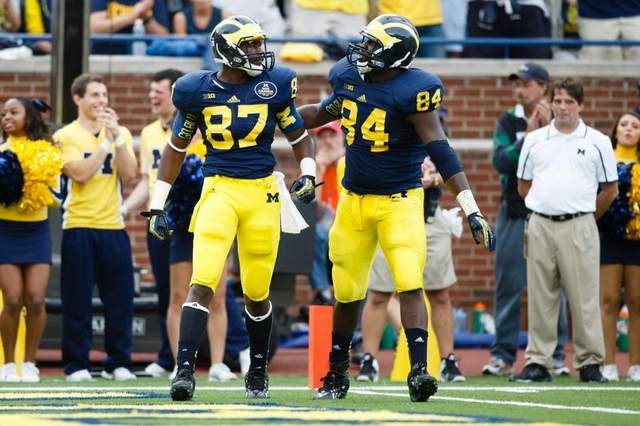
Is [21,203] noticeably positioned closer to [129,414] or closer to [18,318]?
[18,318]

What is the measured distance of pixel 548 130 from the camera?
12070 millimetres

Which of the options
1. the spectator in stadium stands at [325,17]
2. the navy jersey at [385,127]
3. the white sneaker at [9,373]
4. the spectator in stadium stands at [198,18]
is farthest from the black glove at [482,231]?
the spectator in stadium stands at [198,18]

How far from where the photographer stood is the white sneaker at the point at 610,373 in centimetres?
1222

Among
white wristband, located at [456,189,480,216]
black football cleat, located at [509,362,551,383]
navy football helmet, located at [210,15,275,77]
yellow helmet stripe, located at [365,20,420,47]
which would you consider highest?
yellow helmet stripe, located at [365,20,420,47]

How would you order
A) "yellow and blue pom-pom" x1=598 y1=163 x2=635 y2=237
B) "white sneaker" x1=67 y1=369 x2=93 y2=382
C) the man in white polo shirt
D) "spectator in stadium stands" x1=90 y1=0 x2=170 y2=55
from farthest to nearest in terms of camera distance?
"spectator in stadium stands" x1=90 y1=0 x2=170 y2=55 → "yellow and blue pom-pom" x1=598 y1=163 x2=635 y2=237 → "white sneaker" x1=67 y1=369 x2=93 y2=382 → the man in white polo shirt

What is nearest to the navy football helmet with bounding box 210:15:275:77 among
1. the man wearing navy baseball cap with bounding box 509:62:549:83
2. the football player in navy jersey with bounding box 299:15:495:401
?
the football player in navy jersey with bounding box 299:15:495:401

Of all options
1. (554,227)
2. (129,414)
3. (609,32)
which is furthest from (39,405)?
(609,32)

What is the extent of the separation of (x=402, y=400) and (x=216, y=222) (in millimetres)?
1460

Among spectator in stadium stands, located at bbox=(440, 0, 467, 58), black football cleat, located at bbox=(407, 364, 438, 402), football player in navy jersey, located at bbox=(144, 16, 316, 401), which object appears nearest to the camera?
black football cleat, located at bbox=(407, 364, 438, 402)

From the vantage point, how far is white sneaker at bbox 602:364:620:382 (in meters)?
12.2

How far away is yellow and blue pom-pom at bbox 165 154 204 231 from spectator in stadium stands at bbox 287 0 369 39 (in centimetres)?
499

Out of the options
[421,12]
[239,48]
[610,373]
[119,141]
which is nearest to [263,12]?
[421,12]

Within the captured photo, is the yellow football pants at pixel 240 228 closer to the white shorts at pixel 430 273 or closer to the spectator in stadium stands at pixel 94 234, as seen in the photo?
the white shorts at pixel 430 273

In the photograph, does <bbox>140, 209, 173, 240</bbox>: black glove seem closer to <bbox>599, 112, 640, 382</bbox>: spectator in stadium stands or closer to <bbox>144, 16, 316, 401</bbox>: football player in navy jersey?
<bbox>144, 16, 316, 401</bbox>: football player in navy jersey
